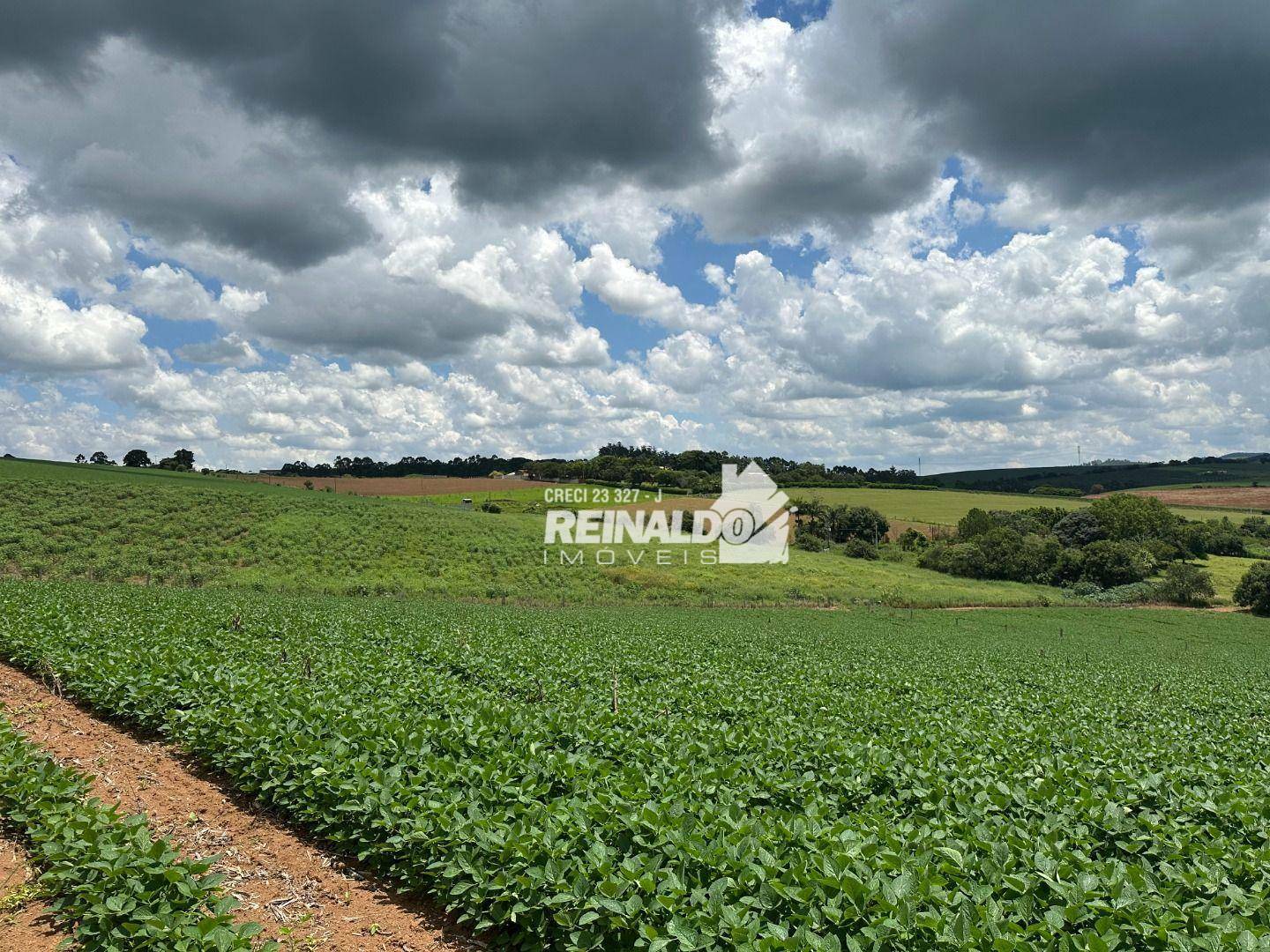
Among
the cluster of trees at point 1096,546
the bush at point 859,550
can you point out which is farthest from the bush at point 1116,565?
the bush at point 859,550

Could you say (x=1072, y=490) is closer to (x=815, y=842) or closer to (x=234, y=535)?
(x=234, y=535)

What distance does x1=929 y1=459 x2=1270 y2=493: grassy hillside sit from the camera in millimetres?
148000

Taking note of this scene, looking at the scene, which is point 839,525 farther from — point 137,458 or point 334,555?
Result: point 137,458

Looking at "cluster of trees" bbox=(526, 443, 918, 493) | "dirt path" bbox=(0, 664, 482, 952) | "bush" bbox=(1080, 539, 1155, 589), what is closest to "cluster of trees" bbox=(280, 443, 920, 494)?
"cluster of trees" bbox=(526, 443, 918, 493)

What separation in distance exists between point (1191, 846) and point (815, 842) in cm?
380

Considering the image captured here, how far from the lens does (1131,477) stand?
157125 millimetres

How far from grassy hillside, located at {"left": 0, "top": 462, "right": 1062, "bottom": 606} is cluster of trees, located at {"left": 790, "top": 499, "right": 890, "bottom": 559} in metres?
20.8

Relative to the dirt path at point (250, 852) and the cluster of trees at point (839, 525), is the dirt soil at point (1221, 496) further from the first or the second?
the dirt path at point (250, 852)

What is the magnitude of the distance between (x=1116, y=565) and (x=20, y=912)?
8721cm

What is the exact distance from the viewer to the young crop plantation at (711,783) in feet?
15.4

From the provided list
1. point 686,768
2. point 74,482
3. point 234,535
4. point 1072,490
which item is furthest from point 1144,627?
point 1072,490

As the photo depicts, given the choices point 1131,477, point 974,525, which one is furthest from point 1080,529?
point 1131,477

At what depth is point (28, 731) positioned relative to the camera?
954cm

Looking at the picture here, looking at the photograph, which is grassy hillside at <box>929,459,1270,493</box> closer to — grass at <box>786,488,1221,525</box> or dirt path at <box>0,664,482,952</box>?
grass at <box>786,488,1221,525</box>
